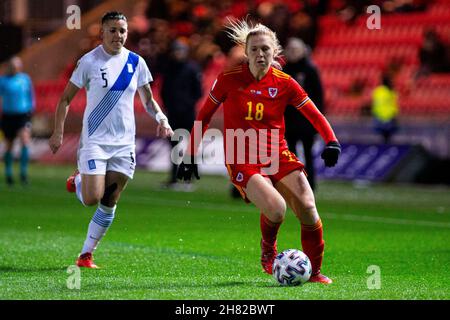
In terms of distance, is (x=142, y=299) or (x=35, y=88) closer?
(x=142, y=299)

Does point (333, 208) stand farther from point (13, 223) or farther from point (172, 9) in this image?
point (172, 9)

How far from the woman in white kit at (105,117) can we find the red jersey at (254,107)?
0.72 m

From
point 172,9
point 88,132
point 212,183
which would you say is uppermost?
point 172,9

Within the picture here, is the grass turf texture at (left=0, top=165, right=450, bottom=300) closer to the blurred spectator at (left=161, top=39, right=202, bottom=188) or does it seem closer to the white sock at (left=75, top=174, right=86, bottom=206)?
the white sock at (left=75, top=174, right=86, bottom=206)

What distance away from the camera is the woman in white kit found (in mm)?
9211

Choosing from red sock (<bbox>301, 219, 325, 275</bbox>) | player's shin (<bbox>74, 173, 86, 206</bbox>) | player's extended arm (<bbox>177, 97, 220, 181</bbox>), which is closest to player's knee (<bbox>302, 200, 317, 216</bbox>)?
red sock (<bbox>301, 219, 325, 275</bbox>)

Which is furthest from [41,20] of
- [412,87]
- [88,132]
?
[88,132]

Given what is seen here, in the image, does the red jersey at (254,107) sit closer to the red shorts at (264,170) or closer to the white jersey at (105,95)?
the red shorts at (264,170)

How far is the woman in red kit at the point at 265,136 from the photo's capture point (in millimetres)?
8523

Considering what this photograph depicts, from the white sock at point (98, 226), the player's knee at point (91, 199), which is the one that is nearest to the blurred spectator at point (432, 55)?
the white sock at point (98, 226)

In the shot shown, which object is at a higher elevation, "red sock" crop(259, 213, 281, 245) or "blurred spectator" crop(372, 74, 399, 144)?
"blurred spectator" crop(372, 74, 399, 144)

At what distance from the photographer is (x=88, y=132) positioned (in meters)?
9.30

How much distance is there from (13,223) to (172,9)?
17.2 meters

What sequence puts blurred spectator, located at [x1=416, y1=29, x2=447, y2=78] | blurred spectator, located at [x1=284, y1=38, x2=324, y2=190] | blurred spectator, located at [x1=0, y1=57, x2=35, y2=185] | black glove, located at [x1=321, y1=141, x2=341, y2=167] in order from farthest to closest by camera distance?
blurred spectator, located at [x1=416, y1=29, x2=447, y2=78], blurred spectator, located at [x1=0, y1=57, x2=35, y2=185], blurred spectator, located at [x1=284, y1=38, x2=324, y2=190], black glove, located at [x1=321, y1=141, x2=341, y2=167]
